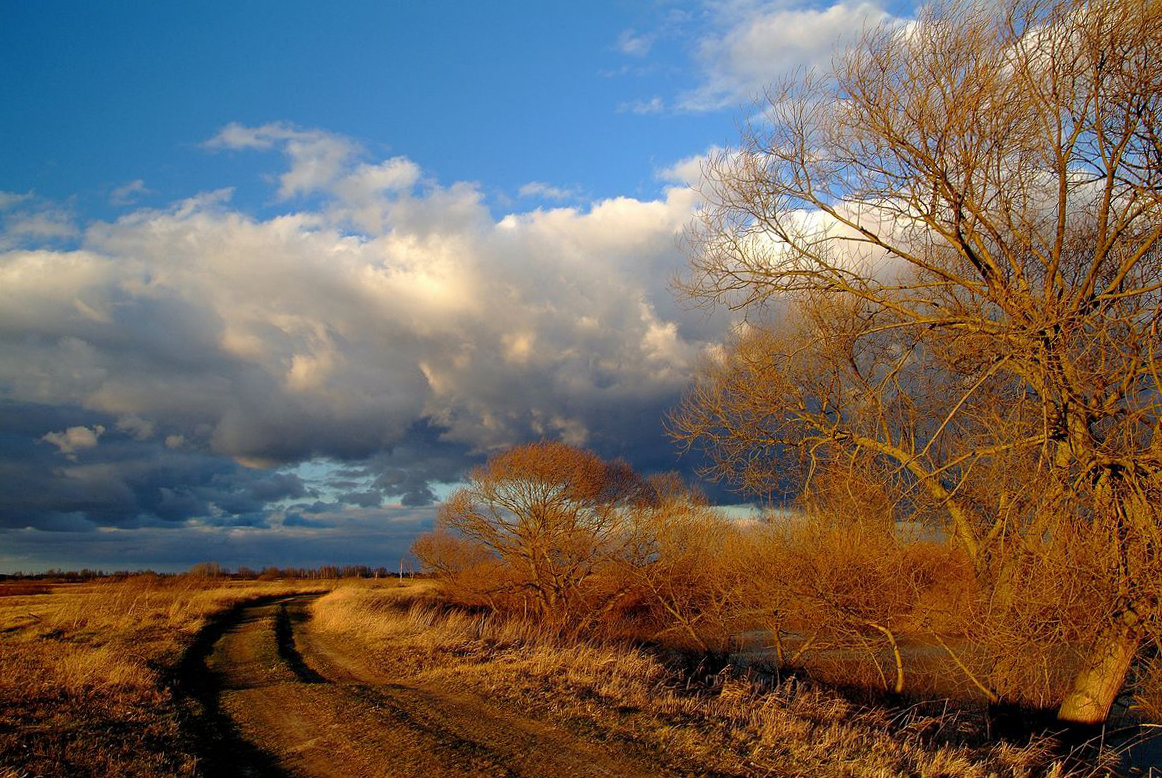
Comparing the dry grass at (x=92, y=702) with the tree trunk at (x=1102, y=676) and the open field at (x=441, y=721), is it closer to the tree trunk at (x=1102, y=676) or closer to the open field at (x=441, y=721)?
the open field at (x=441, y=721)

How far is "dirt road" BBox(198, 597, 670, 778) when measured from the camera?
6852 millimetres

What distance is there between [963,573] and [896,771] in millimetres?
5302

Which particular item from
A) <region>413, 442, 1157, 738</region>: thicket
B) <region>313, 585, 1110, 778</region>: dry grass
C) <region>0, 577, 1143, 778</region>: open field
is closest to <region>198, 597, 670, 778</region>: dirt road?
<region>0, 577, 1143, 778</region>: open field

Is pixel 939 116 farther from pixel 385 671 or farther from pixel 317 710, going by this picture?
pixel 385 671

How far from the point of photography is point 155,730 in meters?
8.41

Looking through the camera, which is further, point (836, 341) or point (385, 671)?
point (385, 671)

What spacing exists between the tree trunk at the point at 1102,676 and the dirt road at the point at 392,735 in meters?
5.34

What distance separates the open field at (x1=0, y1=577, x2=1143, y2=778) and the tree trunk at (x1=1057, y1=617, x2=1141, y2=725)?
67 centimetres

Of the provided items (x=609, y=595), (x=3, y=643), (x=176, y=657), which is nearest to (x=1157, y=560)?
(x=176, y=657)

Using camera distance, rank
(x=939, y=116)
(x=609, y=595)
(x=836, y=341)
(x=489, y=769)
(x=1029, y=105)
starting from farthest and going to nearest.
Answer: (x=609, y=595) → (x=836, y=341) → (x=939, y=116) → (x=1029, y=105) → (x=489, y=769)

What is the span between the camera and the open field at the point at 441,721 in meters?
7.06

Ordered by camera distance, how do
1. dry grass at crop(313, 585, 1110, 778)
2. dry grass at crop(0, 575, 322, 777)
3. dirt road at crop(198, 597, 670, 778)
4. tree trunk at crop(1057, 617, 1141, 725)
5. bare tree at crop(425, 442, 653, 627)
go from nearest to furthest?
dirt road at crop(198, 597, 670, 778) < dry grass at crop(0, 575, 322, 777) < dry grass at crop(313, 585, 1110, 778) < tree trunk at crop(1057, 617, 1141, 725) < bare tree at crop(425, 442, 653, 627)

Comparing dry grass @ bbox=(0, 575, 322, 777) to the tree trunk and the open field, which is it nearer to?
the open field

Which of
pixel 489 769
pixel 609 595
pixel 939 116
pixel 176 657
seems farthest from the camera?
pixel 609 595
